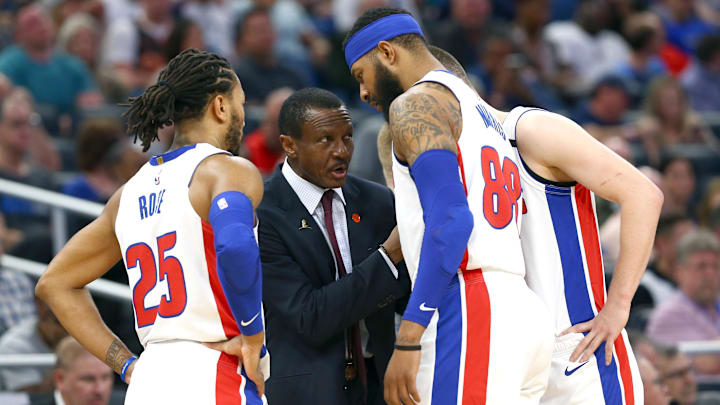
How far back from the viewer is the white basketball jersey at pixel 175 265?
338 centimetres


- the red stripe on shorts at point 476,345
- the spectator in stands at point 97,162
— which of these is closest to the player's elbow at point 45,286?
the red stripe on shorts at point 476,345

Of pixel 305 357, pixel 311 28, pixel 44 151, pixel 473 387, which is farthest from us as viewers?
pixel 311 28

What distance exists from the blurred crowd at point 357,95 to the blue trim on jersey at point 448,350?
2446 mm

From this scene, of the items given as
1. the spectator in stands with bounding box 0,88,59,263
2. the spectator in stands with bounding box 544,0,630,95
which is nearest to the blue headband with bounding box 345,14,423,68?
the spectator in stands with bounding box 0,88,59,263

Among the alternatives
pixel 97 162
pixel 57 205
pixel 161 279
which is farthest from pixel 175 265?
pixel 97 162

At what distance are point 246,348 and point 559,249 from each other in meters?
1.22

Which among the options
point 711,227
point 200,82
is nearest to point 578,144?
point 200,82

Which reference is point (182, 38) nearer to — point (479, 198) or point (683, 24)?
point (479, 198)

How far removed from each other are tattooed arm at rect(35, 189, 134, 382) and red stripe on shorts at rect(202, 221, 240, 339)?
472mm

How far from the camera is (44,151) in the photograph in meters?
8.62

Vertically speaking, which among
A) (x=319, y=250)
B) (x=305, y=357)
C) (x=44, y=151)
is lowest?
(x=305, y=357)

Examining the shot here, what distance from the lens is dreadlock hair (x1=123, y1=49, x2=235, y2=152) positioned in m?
3.63

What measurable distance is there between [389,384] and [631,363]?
0.97m

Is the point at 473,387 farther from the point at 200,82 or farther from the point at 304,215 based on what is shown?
the point at 200,82
